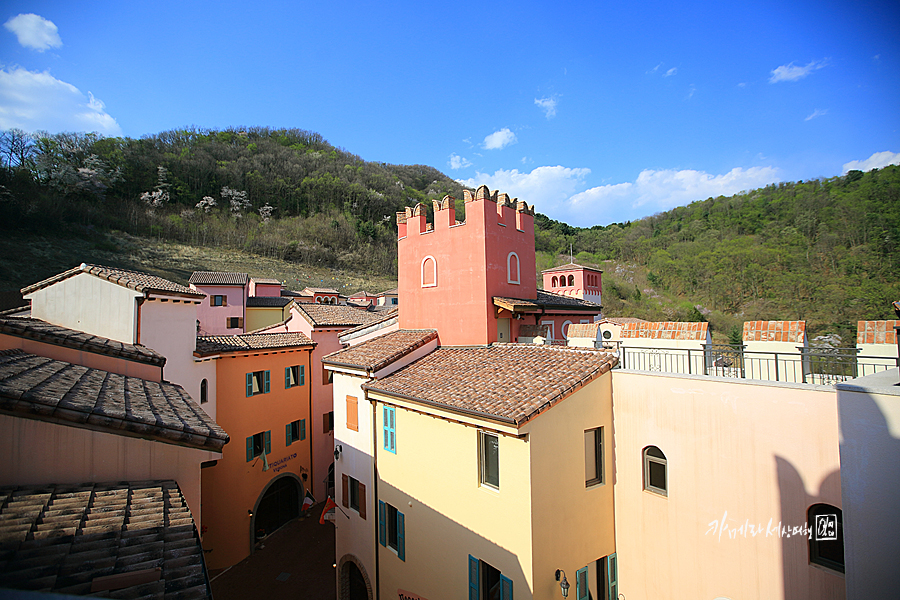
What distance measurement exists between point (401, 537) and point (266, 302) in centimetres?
2597

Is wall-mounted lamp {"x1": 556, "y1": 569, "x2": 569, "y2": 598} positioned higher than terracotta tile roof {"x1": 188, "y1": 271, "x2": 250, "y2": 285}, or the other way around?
terracotta tile roof {"x1": 188, "y1": 271, "x2": 250, "y2": 285}

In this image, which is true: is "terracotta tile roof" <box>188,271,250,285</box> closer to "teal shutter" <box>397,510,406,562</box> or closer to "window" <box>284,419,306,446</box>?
"window" <box>284,419,306,446</box>

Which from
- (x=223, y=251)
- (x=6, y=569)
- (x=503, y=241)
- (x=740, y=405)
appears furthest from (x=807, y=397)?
(x=223, y=251)

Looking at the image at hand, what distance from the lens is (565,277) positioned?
97.3 feet

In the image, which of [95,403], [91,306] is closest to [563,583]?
[95,403]

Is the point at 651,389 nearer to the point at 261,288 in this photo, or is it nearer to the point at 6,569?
the point at 6,569

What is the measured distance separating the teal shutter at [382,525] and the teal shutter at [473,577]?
3.48 meters

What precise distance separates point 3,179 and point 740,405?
64.2 meters

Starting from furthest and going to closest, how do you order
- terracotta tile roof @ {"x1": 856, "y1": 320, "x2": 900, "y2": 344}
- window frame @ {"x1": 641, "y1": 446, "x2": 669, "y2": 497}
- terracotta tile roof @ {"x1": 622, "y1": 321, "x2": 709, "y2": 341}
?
terracotta tile roof @ {"x1": 622, "y1": 321, "x2": 709, "y2": 341}
window frame @ {"x1": 641, "y1": 446, "x2": 669, "y2": 497}
terracotta tile roof @ {"x1": 856, "y1": 320, "x2": 900, "y2": 344}

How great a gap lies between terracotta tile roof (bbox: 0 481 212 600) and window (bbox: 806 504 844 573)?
7.97m

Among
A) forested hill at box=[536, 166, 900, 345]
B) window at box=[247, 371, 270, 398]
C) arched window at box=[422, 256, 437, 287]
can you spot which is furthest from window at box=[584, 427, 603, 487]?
forested hill at box=[536, 166, 900, 345]

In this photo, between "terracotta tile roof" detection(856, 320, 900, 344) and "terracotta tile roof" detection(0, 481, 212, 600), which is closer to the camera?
"terracotta tile roof" detection(0, 481, 212, 600)

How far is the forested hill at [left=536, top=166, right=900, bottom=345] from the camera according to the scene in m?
34.8

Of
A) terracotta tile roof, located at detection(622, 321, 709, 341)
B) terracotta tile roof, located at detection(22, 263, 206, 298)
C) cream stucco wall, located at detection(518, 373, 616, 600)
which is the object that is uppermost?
terracotta tile roof, located at detection(22, 263, 206, 298)
